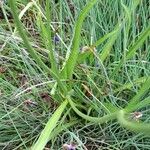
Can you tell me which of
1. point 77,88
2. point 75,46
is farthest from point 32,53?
point 77,88

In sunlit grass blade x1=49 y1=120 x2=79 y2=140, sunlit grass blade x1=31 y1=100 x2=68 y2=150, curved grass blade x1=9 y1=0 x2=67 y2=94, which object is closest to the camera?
curved grass blade x1=9 y1=0 x2=67 y2=94

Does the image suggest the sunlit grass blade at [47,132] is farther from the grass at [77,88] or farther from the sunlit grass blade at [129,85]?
the sunlit grass blade at [129,85]

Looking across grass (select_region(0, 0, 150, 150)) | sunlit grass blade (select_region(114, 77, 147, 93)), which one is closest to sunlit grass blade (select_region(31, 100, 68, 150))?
grass (select_region(0, 0, 150, 150))

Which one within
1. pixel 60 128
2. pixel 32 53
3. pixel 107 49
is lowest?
pixel 60 128

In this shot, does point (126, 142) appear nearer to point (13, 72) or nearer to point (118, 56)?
point (118, 56)

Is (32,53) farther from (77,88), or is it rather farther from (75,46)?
(77,88)

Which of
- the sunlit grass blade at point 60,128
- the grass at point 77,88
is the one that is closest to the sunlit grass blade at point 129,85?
the grass at point 77,88

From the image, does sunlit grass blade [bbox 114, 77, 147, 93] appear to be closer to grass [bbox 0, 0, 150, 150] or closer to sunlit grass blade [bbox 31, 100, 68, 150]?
grass [bbox 0, 0, 150, 150]

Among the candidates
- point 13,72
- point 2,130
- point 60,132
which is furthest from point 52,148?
point 13,72

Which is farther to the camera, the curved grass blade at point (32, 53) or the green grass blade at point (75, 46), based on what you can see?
the green grass blade at point (75, 46)
